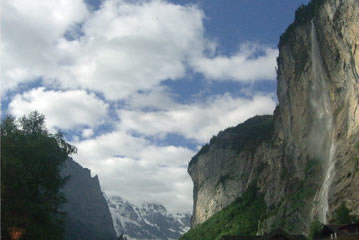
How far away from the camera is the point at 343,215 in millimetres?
63188

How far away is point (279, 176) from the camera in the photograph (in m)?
116

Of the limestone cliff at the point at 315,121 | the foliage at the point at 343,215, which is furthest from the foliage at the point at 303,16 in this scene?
the foliage at the point at 343,215

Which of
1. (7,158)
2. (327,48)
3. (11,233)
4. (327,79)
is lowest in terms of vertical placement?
(11,233)

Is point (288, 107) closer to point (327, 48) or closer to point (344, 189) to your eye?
point (327, 48)

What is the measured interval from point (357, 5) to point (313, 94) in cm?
2786

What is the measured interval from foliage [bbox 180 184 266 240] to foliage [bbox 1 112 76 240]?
296 ft

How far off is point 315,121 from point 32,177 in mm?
80214

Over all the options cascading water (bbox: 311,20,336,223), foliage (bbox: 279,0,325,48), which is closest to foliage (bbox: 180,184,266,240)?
cascading water (bbox: 311,20,336,223)

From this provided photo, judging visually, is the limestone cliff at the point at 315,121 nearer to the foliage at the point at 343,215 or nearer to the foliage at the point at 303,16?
the foliage at the point at 303,16

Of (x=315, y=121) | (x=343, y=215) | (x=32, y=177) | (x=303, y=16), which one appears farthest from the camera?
(x=303, y=16)

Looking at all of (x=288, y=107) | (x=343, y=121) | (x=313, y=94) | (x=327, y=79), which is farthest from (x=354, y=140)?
(x=288, y=107)

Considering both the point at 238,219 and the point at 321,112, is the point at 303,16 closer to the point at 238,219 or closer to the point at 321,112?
the point at 321,112

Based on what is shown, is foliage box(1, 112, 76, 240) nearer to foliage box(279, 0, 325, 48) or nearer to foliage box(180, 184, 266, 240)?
foliage box(279, 0, 325, 48)

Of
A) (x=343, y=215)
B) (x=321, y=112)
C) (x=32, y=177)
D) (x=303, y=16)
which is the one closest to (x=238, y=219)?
(x=321, y=112)
